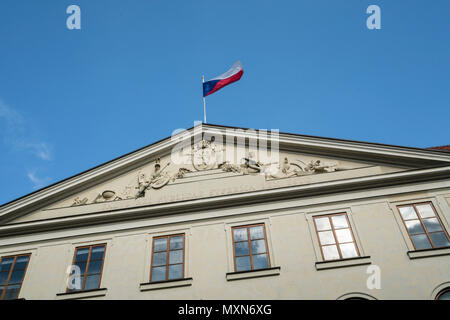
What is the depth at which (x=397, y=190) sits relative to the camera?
12.7 m

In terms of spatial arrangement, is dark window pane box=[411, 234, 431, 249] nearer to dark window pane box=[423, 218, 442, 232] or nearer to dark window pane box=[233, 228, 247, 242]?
dark window pane box=[423, 218, 442, 232]

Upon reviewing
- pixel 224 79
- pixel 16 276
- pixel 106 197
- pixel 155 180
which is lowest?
pixel 16 276

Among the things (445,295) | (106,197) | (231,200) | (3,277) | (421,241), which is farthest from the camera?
(106,197)

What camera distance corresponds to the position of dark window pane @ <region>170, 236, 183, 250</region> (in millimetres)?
12406

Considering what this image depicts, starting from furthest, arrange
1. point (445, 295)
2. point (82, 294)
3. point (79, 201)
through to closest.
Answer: point (79, 201)
point (82, 294)
point (445, 295)

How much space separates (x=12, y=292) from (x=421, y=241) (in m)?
12.2

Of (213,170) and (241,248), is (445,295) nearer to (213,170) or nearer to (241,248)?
(241,248)

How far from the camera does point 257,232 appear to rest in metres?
12.4

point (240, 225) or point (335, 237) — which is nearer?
point (335, 237)

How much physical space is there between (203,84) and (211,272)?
896 centimetres

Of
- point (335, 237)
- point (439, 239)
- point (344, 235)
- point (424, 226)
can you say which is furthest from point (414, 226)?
point (335, 237)

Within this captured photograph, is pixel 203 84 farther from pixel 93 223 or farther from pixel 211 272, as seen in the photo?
pixel 211 272

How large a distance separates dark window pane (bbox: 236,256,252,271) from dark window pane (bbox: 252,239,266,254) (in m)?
0.34
